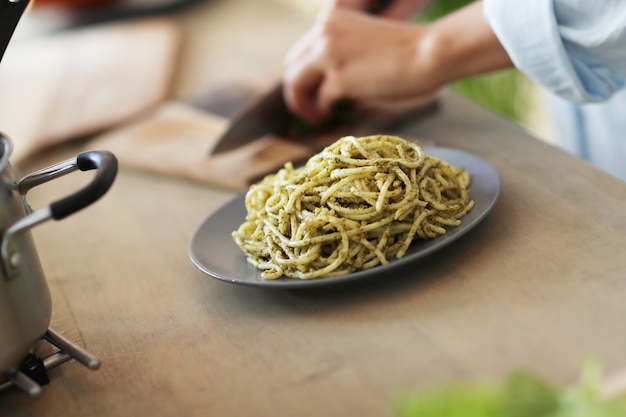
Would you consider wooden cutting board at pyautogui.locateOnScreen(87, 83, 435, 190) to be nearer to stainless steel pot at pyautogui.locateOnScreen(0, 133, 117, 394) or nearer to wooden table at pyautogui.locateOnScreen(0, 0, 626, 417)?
wooden table at pyautogui.locateOnScreen(0, 0, 626, 417)

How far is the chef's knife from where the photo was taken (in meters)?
1.65

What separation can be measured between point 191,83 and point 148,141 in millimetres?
523

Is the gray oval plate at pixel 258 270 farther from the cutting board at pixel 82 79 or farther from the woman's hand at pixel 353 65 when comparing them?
the cutting board at pixel 82 79

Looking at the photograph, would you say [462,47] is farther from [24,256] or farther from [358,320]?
[24,256]

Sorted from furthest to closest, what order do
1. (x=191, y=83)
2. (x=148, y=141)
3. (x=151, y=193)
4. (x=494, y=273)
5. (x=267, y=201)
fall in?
(x=191, y=83) → (x=148, y=141) → (x=151, y=193) → (x=267, y=201) → (x=494, y=273)

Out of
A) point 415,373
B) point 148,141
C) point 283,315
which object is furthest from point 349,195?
point 148,141

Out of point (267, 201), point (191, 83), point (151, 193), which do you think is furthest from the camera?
point (191, 83)

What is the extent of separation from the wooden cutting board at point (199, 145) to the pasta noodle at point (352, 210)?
1.40 ft

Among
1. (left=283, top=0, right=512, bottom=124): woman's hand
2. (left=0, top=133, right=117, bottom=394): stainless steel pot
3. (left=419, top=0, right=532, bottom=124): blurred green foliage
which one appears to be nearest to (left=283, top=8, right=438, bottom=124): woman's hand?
(left=283, top=0, right=512, bottom=124): woman's hand

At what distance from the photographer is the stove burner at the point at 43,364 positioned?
937 millimetres

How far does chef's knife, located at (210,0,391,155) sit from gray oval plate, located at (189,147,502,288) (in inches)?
14.1

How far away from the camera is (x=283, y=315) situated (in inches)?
41.7

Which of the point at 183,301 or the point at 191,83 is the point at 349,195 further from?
the point at 191,83

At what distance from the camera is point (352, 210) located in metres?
1.07
